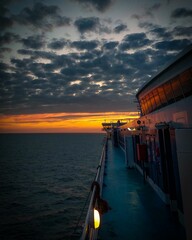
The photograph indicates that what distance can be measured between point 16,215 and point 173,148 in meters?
23.6

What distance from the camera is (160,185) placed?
9367 millimetres

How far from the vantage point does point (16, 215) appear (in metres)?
23.2

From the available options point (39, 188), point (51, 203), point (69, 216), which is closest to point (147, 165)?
point (69, 216)

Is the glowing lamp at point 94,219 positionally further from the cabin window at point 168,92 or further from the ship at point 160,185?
the cabin window at point 168,92

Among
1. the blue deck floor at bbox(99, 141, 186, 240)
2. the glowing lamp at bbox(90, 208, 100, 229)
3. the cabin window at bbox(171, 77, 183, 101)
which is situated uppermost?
the cabin window at bbox(171, 77, 183, 101)

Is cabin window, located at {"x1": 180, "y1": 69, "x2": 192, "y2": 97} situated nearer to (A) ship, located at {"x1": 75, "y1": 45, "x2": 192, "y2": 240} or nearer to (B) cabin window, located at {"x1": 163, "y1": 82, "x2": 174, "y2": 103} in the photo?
(A) ship, located at {"x1": 75, "y1": 45, "x2": 192, "y2": 240}

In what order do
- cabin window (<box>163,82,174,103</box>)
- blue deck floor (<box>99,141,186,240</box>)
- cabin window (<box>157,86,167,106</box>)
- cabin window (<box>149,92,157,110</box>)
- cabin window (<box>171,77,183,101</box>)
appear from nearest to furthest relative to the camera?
blue deck floor (<box>99,141,186,240</box>) → cabin window (<box>171,77,183,101</box>) → cabin window (<box>163,82,174,103</box>) → cabin window (<box>157,86,167,106</box>) → cabin window (<box>149,92,157,110</box>)

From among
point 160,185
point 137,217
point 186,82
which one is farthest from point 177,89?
point 137,217

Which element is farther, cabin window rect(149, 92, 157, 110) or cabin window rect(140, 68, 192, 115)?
cabin window rect(149, 92, 157, 110)

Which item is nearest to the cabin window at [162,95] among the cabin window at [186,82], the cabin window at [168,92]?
the cabin window at [168,92]

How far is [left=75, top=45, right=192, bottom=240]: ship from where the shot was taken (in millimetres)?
4000

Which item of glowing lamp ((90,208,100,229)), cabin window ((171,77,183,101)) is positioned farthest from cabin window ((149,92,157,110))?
glowing lamp ((90,208,100,229))

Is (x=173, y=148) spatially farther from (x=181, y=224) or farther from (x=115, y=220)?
(x=115, y=220)

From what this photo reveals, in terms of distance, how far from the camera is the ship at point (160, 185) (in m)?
4.00
